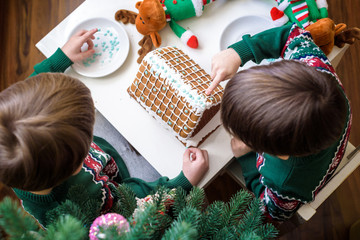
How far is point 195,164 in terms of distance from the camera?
0.96m

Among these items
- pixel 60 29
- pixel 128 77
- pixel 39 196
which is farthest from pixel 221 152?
pixel 60 29

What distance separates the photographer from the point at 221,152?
1.01 meters

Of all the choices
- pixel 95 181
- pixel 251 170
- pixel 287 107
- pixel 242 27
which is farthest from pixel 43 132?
pixel 242 27

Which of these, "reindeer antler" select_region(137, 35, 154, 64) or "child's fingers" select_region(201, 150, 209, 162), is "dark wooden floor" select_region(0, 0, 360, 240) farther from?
"child's fingers" select_region(201, 150, 209, 162)

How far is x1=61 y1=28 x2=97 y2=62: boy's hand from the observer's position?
103 cm

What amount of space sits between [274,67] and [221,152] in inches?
17.7

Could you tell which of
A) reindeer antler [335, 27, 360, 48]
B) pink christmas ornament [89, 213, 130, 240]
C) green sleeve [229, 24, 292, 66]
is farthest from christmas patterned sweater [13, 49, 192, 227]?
reindeer antler [335, 27, 360, 48]

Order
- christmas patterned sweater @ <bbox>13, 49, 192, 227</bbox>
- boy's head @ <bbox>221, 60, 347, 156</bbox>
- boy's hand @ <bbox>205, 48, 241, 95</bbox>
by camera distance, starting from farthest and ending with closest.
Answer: boy's hand @ <bbox>205, 48, 241, 95</bbox>
christmas patterned sweater @ <bbox>13, 49, 192, 227</bbox>
boy's head @ <bbox>221, 60, 347, 156</bbox>

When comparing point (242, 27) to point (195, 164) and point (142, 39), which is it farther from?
point (195, 164)

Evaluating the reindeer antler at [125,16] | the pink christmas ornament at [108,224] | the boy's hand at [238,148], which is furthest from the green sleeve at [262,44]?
the pink christmas ornament at [108,224]

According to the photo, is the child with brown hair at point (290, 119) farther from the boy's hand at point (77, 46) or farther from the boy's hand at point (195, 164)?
the boy's hand at point (77, 46)

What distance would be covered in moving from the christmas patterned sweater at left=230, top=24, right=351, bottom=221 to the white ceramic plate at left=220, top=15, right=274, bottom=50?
12cm

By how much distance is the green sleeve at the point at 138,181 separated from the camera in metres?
0.96

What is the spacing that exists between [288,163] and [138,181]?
1.67 ft
